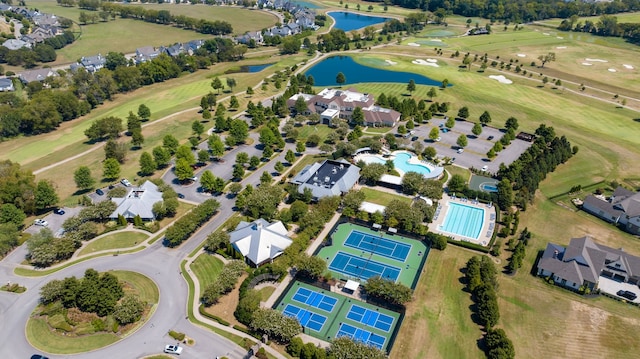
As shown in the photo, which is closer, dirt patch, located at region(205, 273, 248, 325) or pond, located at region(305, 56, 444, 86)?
dirt patch, located at region(205, 273, 248, 325)

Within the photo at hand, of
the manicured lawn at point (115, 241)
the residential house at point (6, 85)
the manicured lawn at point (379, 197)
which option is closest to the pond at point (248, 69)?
the residential house at point (6, 85)

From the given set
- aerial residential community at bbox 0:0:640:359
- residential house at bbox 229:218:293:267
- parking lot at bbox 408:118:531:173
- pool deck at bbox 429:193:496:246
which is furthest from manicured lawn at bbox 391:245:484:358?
parking lot at bbox 408:118:531:173

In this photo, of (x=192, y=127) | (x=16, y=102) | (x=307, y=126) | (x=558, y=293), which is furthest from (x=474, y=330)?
(x=16, y=102)

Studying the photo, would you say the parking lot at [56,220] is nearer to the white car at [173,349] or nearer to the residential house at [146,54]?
the white car at [173,349]

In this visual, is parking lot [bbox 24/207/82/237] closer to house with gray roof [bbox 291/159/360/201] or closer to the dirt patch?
the dirt patch

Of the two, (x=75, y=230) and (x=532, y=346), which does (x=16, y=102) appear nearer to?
(x=75, y=230)

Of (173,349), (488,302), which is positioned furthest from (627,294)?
(173,349)
